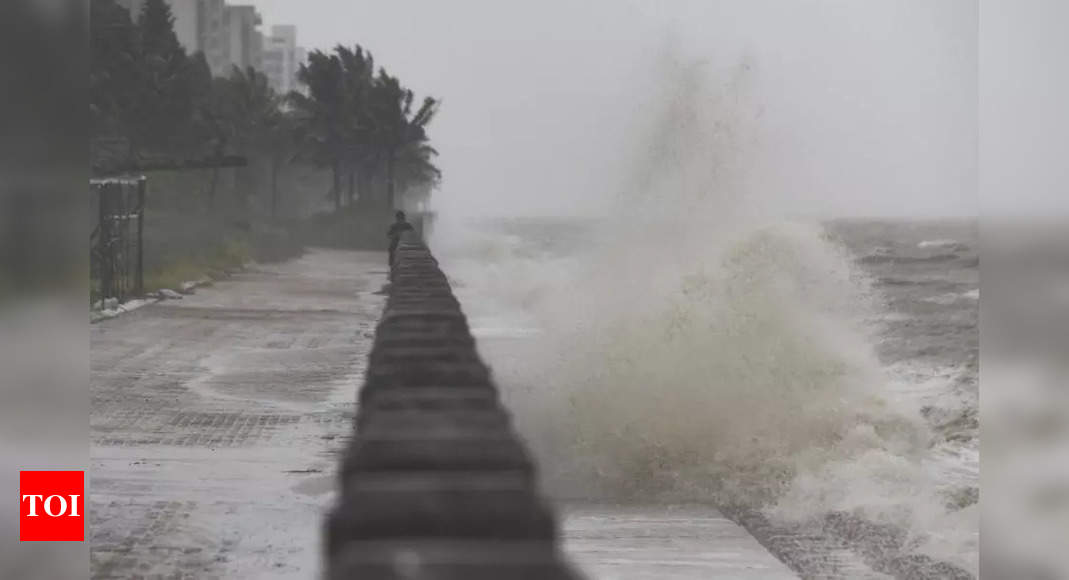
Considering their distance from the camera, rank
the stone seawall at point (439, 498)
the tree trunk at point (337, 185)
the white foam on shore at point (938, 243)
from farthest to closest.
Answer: the white foam on shore at point (938, 243), the tree trunk at point (337, 185), the stone seawall at point (439, 498)

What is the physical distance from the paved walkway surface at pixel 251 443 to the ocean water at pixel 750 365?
23 cm

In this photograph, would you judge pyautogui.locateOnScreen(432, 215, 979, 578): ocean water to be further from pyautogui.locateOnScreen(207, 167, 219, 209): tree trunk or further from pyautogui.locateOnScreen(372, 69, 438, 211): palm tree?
pyautogui.locateOnScreen(207, 167, 219, 209): tree trunk

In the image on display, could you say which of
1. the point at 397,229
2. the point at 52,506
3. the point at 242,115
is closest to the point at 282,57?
the point at 242,115

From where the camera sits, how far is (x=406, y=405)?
0.86 meters

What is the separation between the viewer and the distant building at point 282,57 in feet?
9.80

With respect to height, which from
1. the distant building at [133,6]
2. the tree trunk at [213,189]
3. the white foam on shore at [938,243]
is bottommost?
the white foam on shore at [938,243]

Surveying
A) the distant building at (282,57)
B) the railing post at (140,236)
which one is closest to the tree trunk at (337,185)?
the distant building at (282,57)

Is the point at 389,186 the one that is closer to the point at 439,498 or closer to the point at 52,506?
the point at 52,506

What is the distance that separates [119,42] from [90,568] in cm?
138

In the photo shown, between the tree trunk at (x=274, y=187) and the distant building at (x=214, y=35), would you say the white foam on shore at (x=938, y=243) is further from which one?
the distant building at (x=214, y=35)

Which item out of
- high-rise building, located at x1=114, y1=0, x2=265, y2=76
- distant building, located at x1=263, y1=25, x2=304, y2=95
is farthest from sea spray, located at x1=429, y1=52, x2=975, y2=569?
high-rise building, located at x1=114, y1=0, x2=265, y2=76

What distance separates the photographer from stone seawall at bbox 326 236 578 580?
690 millimetres

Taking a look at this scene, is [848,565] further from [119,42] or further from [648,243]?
[119,42]

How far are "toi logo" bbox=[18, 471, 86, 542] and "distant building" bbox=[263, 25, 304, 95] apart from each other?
1.16 meters
